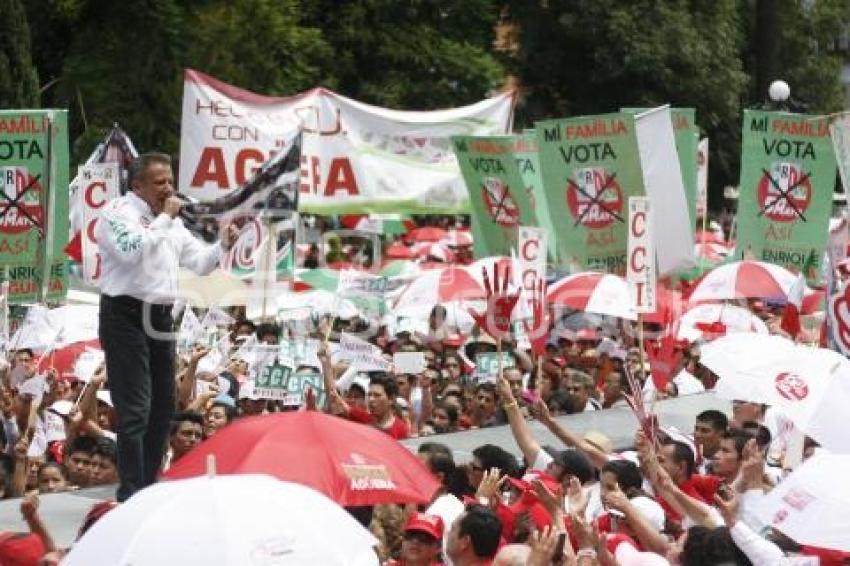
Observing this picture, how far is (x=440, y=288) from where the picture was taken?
836 inches

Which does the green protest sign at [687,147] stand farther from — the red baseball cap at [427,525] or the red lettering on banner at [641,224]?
the red baseball cap at [427,525]

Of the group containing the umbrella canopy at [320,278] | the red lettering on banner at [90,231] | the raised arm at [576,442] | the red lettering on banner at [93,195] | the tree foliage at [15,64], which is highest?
the tree foliage at [15,64]

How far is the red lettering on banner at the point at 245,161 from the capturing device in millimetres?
20531

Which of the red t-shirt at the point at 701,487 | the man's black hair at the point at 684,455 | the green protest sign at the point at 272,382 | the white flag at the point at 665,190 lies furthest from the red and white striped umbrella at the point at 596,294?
the red t-shirt at the point at 701,487

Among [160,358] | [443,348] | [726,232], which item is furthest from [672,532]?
[726,232]

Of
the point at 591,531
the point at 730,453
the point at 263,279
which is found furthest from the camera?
the point at 263,279

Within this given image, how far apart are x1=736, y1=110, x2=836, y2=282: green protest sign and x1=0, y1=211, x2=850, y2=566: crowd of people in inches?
28.7

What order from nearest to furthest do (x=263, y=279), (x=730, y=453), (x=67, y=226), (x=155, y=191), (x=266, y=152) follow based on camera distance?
(x=155, y=191), (x=730, y=453), (x=67, y=226), (x=263, y=279), (x=266, y=152)

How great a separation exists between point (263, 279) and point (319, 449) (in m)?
7.99

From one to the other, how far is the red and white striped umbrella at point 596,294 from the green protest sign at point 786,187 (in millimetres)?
1684

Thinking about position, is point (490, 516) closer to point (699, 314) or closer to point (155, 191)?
point (155, 191)

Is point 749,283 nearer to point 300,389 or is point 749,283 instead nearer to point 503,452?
point 300,389

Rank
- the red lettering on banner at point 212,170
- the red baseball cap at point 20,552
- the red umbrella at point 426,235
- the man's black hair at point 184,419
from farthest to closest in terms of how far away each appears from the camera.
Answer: the red umbrella at point 426,235
the red lettering on banner at point 212,170
the man's black hair at point 184,419
the red baseball cap at point 20,552

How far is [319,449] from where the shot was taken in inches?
358
